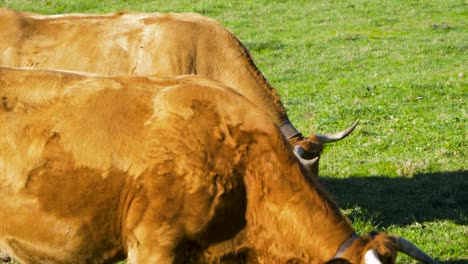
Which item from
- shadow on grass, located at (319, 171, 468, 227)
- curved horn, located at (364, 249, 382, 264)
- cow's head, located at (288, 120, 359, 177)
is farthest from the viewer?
shadow on grass, located at (319, 171, 468, 227)

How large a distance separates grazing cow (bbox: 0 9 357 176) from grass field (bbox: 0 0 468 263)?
1.86 meters

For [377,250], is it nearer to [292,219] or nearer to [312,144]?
[292,219]

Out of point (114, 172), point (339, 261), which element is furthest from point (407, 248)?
point (114, 172)

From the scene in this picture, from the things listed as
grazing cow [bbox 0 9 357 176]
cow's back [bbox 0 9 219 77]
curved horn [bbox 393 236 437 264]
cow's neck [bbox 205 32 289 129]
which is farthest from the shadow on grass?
curved horn [bbox 393 236 437 264]

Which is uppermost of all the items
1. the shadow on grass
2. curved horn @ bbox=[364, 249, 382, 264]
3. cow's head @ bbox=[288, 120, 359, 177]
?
curved horn @ bbox=[364, 249, 382, 264]

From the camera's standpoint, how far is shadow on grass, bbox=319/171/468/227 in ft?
28.0

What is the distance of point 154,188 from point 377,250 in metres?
1.42

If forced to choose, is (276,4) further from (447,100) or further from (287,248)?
(287,248)

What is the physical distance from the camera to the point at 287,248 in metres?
5.16

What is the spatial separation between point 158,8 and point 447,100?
1206 centimetres

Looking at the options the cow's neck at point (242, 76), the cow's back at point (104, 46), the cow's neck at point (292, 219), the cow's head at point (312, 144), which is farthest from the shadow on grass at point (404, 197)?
the cow's neck at point (292, 219)

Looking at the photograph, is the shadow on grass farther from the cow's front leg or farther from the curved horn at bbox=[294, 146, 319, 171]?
the cow's front leg

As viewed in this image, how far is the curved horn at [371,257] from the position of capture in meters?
4.64

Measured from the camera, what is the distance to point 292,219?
511 cm
